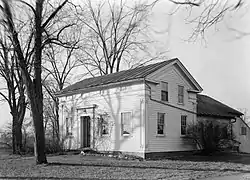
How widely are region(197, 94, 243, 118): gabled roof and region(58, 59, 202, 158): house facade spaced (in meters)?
2.50

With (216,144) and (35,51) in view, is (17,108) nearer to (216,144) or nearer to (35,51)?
(35,51)

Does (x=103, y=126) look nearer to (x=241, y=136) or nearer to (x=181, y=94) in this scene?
(x=181, y=94)

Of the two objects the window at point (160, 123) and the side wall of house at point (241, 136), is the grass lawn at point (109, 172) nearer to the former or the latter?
the window at point (160, 123)

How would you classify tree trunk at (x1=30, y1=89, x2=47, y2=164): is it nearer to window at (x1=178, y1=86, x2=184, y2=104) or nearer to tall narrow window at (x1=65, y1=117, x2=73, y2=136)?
tall narrow window at (x1=65, y1=117, x2=73, y2=136)

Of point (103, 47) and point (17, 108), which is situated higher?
point (103, 47)

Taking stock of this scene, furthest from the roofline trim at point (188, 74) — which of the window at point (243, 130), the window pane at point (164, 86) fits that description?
the window at point (243, 130)

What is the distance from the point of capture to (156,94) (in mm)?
22578

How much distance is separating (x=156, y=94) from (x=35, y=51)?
7732 mm

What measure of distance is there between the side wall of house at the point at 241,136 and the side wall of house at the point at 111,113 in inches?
503

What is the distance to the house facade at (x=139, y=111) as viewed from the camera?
2198cm

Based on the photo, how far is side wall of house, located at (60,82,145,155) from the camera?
867 inches

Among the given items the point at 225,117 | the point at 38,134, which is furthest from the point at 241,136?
the point at 38,134

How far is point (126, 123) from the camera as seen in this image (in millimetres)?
22984

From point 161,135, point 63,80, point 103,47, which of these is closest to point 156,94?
point 161,135
